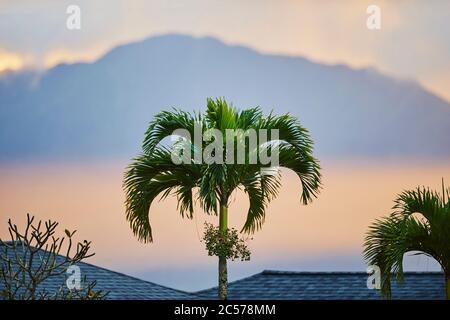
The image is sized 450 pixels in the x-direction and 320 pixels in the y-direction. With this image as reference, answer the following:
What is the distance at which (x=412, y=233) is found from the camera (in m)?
14.7

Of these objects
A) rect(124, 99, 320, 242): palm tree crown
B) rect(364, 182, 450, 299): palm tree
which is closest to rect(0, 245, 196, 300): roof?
rect(124, 99, 320, 242): palm tree crown

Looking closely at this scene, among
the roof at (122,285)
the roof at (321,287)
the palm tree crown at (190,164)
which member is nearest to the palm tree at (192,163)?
→ the palm tree crown at (190,164)

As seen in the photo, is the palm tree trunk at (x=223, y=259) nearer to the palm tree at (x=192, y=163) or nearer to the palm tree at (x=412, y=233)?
the palm tree at (x=192, y=163)

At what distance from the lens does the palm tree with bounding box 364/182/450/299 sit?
48.0 ft

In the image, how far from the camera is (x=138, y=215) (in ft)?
51.8

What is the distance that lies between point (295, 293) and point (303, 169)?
3.88m

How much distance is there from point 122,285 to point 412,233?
18.2 feet

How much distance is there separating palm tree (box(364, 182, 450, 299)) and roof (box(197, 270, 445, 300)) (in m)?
3.13

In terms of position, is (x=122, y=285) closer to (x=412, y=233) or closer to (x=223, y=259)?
(x=223, y=259)

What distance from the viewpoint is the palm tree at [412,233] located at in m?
14.6

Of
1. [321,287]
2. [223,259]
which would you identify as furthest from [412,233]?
[321,287]

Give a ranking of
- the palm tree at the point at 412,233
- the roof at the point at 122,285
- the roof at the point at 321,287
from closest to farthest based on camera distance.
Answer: the palm tree at the point at 412,233 → the roof at the point at 122,285 → the roof at the point at 321,287

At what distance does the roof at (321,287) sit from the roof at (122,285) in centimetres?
113
